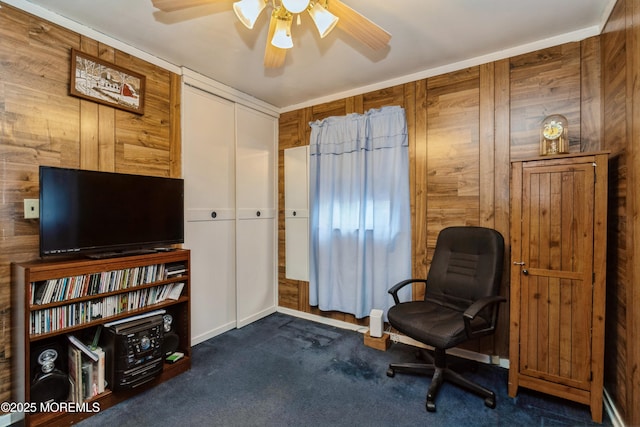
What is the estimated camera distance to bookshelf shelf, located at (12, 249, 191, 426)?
1603mm

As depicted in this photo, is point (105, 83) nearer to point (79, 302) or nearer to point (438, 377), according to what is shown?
point (79, 302)

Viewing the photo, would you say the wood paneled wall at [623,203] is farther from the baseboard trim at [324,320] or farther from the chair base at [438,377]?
the baseboard trim at [324,320]

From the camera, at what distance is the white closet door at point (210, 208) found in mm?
2676

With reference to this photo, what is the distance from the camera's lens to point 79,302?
179cm

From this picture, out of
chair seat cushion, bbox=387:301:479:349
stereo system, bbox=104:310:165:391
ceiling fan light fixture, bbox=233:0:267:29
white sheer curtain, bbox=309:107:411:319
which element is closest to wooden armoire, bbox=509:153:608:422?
chair seat cushion, bbox=387:301:479:349

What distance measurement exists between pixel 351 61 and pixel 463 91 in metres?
0.99

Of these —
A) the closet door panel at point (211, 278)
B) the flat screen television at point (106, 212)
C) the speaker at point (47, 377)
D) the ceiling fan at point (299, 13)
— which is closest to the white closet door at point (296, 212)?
the closet door panel at point (211, 278)

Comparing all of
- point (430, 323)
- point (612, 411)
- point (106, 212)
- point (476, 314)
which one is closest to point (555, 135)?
point (476, 314)

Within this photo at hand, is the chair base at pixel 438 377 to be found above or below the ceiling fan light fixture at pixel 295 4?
below

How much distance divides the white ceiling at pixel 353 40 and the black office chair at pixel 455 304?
1422 mm

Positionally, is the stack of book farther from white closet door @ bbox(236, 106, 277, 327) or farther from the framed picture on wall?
the framed picture on wall

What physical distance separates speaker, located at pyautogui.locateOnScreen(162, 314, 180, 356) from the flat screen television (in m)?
0.58

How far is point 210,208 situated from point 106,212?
3.13ft

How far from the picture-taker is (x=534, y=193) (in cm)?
190
